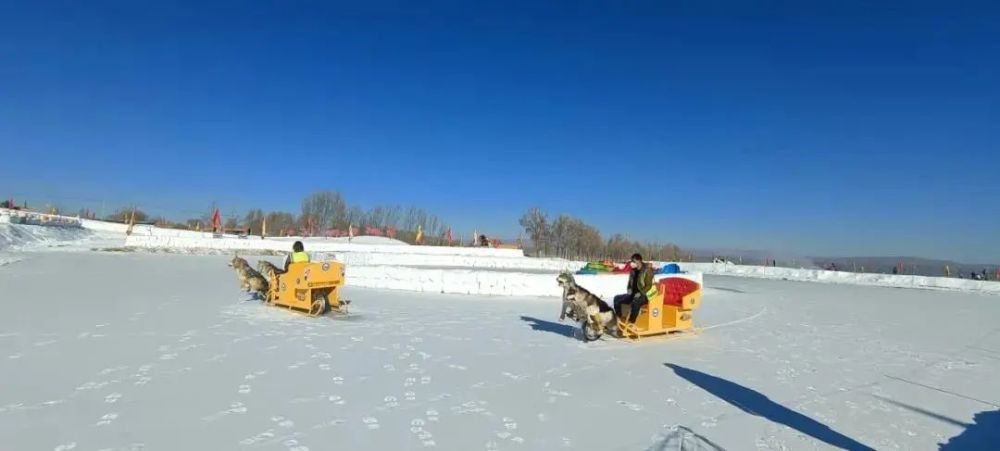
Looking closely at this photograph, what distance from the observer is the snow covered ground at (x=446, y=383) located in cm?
463

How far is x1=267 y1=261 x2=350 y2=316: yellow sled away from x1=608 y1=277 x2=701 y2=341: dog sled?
5841 mm

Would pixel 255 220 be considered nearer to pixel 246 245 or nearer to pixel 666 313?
pixel 246 245

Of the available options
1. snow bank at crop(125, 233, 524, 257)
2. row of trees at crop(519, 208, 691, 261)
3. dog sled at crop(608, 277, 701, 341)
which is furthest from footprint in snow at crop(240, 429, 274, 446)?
row of trees at crop(519, 208, 691, 261)

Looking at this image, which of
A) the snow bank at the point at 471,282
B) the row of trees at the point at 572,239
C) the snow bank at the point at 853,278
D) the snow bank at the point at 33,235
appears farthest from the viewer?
the row of trees at the point at 572,239

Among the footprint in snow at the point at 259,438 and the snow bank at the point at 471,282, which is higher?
the snow bank at the point at 471,282

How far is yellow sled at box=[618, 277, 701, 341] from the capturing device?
9.97 m

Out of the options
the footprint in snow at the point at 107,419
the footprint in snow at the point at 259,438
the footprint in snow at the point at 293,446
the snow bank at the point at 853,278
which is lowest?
the footprint in snow at the point at 293,446

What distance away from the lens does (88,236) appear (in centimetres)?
3809

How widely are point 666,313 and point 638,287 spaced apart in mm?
1084

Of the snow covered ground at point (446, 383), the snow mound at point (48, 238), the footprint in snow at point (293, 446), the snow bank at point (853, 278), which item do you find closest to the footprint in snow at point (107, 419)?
the snow covered ground at point (446, 383)

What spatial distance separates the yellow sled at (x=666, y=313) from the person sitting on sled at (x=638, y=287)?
5.0 inches

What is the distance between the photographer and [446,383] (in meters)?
6.37

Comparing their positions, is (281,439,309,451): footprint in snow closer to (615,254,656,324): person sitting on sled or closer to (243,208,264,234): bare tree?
(615,254,656,324): person sitting on sled

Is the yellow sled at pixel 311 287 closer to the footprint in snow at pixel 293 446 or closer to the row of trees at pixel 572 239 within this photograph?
the footprint in snow at pixel 293 446
